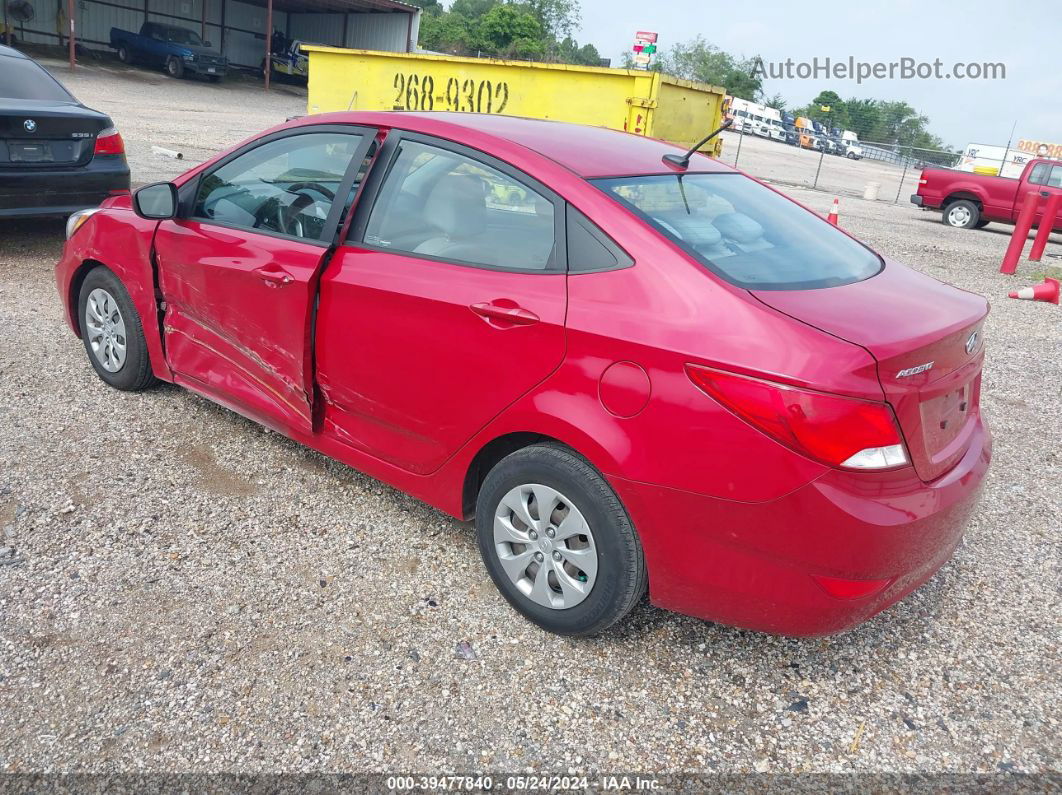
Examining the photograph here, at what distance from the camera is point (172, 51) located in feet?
102

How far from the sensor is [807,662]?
2842 millimetres

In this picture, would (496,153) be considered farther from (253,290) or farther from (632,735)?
(632,735)

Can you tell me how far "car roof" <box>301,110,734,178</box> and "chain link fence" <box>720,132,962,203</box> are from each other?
62.8ft

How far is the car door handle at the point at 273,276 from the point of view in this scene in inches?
130

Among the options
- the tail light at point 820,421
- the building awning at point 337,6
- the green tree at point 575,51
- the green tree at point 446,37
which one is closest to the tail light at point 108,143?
the tail light at point 820,421

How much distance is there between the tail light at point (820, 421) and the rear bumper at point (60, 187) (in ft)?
20.8

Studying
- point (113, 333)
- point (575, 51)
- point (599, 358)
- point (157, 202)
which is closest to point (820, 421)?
point (599, 358)

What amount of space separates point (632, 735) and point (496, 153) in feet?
6.38

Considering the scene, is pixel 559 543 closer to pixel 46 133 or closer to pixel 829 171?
pixel 46 133

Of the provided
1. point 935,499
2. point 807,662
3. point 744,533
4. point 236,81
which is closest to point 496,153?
point 744,533

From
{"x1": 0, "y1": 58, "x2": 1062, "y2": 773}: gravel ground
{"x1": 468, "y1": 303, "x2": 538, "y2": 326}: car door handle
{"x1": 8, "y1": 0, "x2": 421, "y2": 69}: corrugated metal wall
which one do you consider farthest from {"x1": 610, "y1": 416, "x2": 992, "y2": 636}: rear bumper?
{"x1": 8, "y1": 0, "x2": 421, "y2": 69}: corrugated metal wall

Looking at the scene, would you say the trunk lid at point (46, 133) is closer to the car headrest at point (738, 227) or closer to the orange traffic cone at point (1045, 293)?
the car headrest at point (738, 227)

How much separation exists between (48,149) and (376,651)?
5.85 metres

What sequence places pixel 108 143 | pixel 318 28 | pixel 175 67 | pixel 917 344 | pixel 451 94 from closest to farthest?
1. pixel 917 344
2. pixel 108 143
3. pixel 451 94
4. pixel 175 67
5. pixel 318 28
